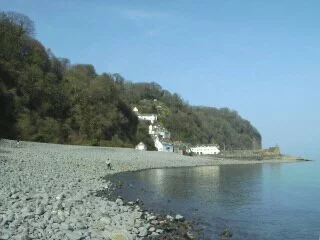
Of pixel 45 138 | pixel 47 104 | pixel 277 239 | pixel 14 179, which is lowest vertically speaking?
pixel 277 239

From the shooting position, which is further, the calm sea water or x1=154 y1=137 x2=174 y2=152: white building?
x1=154 y1=137 x2=174 y2=152: white building

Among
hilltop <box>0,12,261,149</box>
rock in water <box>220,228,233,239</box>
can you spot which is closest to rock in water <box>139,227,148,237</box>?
rock in water <box>220,228,233,239</box>

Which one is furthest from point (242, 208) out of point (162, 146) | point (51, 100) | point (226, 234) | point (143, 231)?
point (162, 146)

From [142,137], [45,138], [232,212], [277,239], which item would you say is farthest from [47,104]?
[277,239]

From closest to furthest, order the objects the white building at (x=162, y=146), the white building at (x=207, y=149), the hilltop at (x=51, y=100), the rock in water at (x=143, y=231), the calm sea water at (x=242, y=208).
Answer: the rock in water at (x=143, y=231) → the calm sea water at (x=242, y=208) → the hilltop at (x=51, y=100) → the white building at (x=162, y=146) → the white building at (x=207, y=149)

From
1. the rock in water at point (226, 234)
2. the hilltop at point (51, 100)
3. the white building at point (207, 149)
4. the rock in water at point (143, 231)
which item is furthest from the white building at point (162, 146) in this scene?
the rock in water at point (143, 231)

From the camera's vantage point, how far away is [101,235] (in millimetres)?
14586

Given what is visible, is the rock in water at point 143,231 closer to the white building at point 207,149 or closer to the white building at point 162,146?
the white building at point 162,146

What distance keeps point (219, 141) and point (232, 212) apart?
16244 centimetres

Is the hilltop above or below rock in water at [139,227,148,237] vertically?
above

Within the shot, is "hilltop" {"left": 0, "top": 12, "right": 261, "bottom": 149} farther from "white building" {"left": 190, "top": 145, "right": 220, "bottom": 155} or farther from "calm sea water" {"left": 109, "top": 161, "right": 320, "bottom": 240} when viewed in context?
"calm sea water" {"left": 109, "top": 161, "right": 320, "bottom": 240}

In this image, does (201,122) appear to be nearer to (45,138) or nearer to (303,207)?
(45,138)

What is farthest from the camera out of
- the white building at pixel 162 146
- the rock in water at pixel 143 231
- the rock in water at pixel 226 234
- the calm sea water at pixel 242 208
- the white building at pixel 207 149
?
the white building at pixel 207 149

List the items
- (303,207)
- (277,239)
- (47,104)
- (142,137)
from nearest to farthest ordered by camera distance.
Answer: (277,239)
(303,207)
(47,104)
(142,137)
